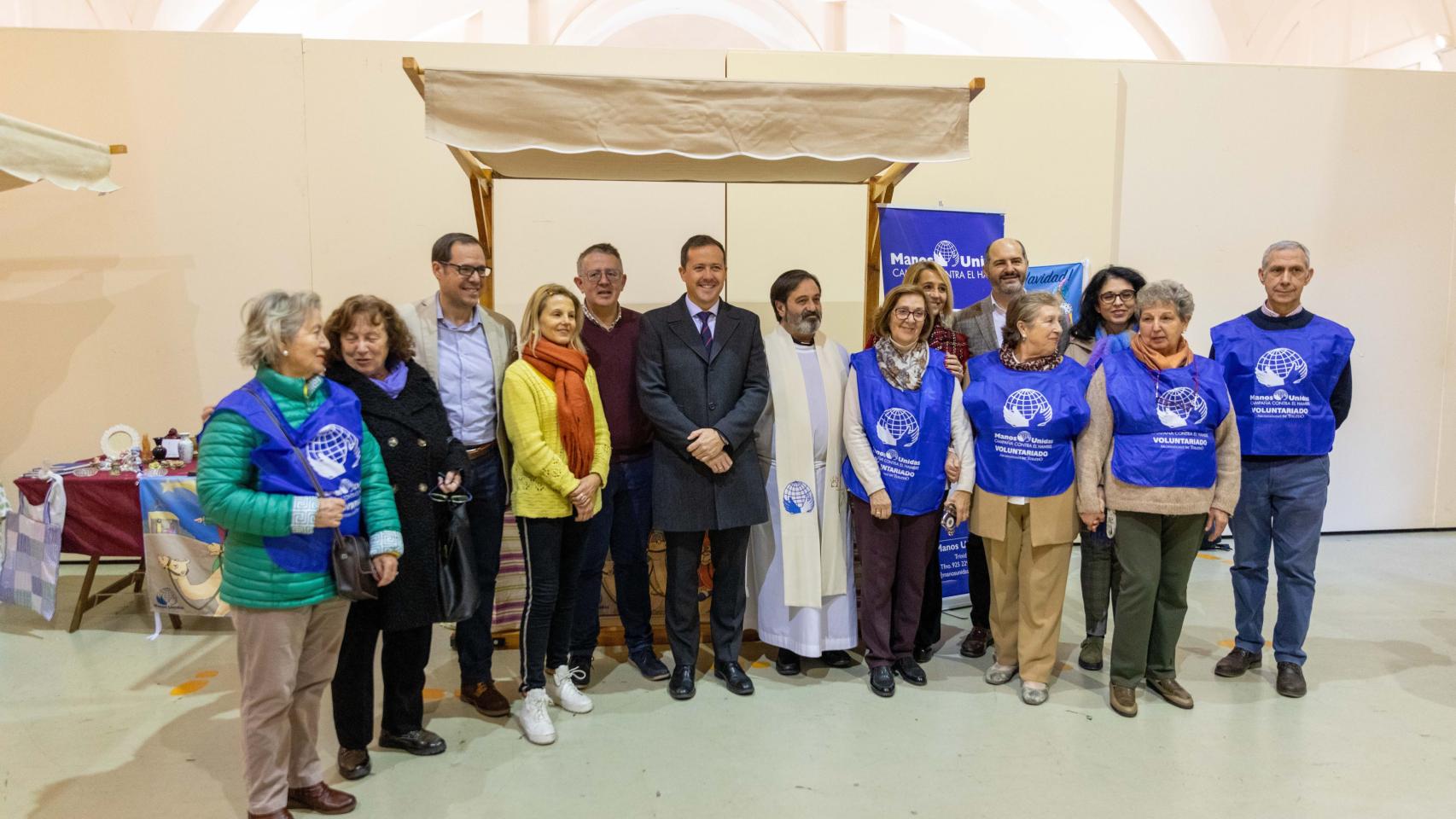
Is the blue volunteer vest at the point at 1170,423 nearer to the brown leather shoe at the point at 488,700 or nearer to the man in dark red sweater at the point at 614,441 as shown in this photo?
the man in dark red sweater at the point at 614,441

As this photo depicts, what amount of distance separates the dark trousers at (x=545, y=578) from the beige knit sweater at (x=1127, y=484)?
72.1 inches

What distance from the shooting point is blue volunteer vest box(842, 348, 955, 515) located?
10.5 ft

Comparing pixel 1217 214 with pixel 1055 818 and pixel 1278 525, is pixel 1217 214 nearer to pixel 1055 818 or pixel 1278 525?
pixel 1278 525

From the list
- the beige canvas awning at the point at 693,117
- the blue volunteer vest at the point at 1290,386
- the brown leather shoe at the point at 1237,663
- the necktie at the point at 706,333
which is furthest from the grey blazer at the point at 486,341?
the brown leather shoe at the point at 1237,663

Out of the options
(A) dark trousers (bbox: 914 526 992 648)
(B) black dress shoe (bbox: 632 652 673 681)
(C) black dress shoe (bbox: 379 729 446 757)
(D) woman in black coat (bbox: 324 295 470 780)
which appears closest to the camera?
(D) woman in black coat (bbox: 324 295 470 780)

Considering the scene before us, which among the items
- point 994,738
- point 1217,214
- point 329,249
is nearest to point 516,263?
point 329,249

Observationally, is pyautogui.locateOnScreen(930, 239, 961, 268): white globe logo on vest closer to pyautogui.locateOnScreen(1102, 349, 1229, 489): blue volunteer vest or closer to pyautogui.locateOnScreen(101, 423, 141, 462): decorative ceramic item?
pyautogui.locateOnScreen(1102, 349, 1229, 489): blue volunteer vest

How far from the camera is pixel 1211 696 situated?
3309mm

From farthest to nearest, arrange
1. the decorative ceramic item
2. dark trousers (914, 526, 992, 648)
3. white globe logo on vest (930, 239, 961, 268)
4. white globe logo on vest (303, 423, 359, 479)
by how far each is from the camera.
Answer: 1. white globe logo on vest (930, 239, 961, 268)
2. the decorative ceramic item
3. dark trousers (914, 526, 992, 648)
4. white globe logo on vest (303, 423, 359, 479)

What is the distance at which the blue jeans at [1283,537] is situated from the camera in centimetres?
332

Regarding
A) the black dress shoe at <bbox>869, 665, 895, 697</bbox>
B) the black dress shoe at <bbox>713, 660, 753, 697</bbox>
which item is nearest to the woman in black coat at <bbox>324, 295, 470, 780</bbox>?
the black dress shoe at <bbox>713, 660, 753, 697</bbox>

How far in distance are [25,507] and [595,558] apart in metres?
2.93

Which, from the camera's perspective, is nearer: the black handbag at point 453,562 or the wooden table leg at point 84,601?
the black handbag at point 453,562

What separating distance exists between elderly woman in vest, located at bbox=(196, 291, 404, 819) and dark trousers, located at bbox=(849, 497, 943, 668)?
185 centimetres
